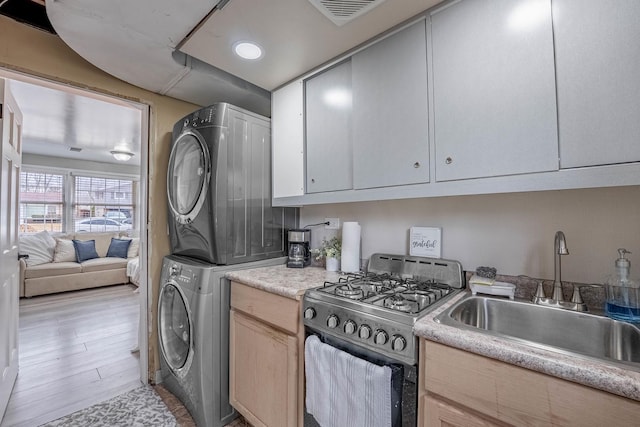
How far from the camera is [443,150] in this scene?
1236mm

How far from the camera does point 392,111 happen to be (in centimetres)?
140

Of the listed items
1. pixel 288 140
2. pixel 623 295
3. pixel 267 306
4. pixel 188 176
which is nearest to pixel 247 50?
pixel 288 140

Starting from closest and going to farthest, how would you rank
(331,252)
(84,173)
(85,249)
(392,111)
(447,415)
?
(447,415) < (392,111) < (331,252) < (85,249) < (84,173)

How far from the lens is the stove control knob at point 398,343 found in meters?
0.99

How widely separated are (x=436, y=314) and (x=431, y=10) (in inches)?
51.5

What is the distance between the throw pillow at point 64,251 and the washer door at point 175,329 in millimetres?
4219

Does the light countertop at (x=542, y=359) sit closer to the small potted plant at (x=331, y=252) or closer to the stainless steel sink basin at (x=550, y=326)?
the stainless steel sink basin at (x=550, y=326)

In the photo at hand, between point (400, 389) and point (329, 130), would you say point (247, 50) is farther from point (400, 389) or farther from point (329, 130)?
point (400, 389)

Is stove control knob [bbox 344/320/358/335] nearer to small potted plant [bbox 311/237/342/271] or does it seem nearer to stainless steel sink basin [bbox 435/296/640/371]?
stainless steel sink basin [bbox 435/296/640/371]

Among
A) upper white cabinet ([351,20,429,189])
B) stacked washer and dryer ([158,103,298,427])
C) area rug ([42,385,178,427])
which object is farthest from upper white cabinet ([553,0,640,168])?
area rug ([42,385,178,427])

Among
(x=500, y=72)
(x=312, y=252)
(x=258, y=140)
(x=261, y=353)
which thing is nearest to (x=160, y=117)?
(x=258, y=140)

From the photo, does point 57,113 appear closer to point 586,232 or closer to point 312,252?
point 312,252

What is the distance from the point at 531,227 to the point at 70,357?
3661 millimetres

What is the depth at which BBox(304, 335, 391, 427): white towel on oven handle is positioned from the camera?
1.00 m
